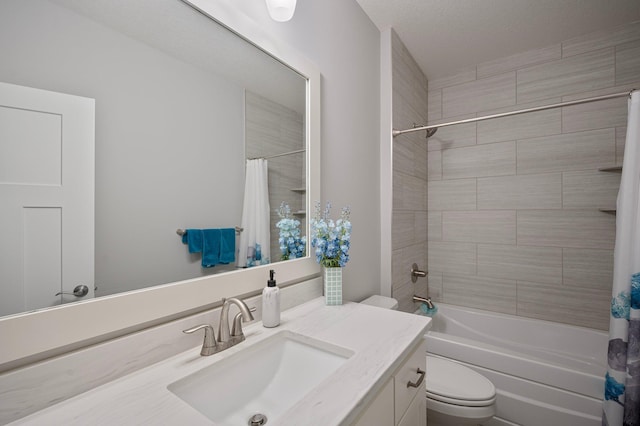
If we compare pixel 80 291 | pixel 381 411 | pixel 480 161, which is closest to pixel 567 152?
pixel 480 161

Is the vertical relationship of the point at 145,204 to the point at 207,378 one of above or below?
A: above

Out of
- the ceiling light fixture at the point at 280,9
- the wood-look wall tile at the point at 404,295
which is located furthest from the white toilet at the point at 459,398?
the ceiling light fixture at the point at 280,9

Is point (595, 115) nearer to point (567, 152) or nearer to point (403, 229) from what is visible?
point (567, 152)

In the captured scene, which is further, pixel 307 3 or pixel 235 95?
pixel 307 3

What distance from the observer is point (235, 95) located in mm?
966

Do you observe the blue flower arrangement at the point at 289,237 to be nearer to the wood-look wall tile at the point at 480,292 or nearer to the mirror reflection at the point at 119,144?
the mirror reflection at the point at 119,144

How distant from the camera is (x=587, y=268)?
1.96 metres

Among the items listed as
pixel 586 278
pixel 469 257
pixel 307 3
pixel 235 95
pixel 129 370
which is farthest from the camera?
pixel 469 257

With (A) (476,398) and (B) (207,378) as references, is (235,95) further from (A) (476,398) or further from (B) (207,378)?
(A) (476,398)

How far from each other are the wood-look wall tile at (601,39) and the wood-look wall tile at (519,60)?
6cm

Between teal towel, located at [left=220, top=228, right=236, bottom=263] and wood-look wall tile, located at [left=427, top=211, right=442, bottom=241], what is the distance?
2060mm

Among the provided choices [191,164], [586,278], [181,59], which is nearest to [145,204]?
[191,164]

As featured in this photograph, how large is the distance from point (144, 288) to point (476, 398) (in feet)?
4.69

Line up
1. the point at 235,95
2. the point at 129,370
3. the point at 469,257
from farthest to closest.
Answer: the point at 469,257, the point at 235,95, the point at 129,370
